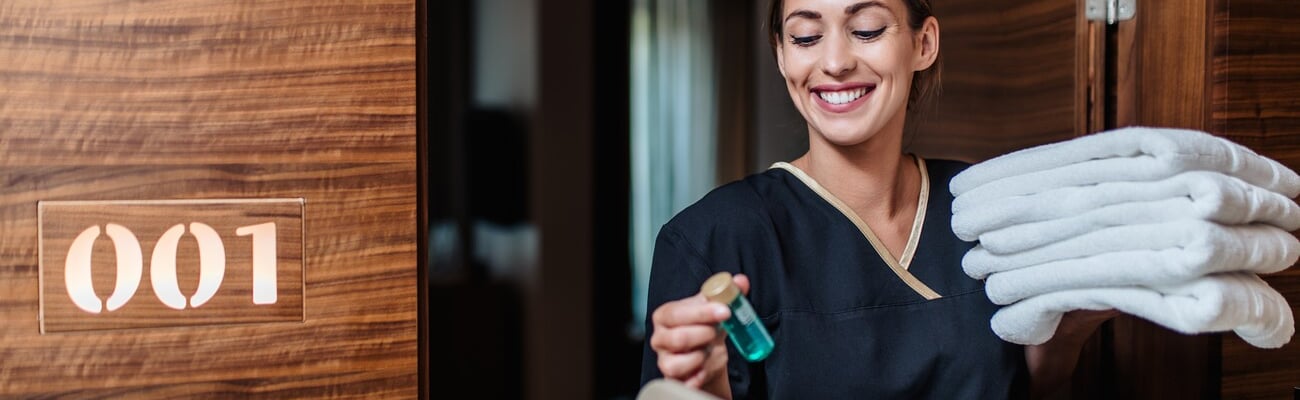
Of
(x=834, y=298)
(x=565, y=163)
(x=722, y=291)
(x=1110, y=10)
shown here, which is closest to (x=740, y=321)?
(x=722, y=291)

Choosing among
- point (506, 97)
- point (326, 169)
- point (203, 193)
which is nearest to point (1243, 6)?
point (326, 169)

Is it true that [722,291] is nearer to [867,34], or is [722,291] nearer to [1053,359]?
[867,34]

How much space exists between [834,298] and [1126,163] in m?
0.35

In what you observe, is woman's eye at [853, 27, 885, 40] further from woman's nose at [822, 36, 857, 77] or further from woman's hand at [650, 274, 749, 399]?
woman's hand at [650, 274, 749, 399]

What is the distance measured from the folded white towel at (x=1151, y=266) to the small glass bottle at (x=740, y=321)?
0.33 metres

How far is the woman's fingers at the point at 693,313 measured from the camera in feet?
3.13

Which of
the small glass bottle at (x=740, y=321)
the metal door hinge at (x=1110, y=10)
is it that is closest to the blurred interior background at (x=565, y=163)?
the metal door hinge at (x=1110, y=10)

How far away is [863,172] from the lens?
1.32 metres

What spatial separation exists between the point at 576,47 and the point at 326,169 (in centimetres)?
297

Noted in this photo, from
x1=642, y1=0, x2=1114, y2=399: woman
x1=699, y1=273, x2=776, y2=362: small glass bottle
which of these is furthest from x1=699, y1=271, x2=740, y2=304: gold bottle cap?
x1=642, y1=0, x2=1114, y2=399: woman

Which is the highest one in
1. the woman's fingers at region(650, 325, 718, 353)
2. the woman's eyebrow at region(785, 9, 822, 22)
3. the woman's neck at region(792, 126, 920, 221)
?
the woman's eyebrow at region(785, 9, 822, 22)

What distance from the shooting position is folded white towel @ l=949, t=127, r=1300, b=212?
3.29 feet

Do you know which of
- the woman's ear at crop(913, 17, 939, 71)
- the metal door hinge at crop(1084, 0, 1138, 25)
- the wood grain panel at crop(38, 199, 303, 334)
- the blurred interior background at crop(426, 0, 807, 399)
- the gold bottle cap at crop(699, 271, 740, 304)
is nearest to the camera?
the gold bottle cap at crop(699, 271, 740, 304)

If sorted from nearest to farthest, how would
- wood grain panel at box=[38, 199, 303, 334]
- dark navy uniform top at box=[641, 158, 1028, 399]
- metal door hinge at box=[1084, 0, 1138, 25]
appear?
wood grain panel at box=[38, 199, 303, 334] → dark navy uniform top at box=[641, 158, 1028, 399] → metal door hinge at box=[1084, 0, 1138, 25]
